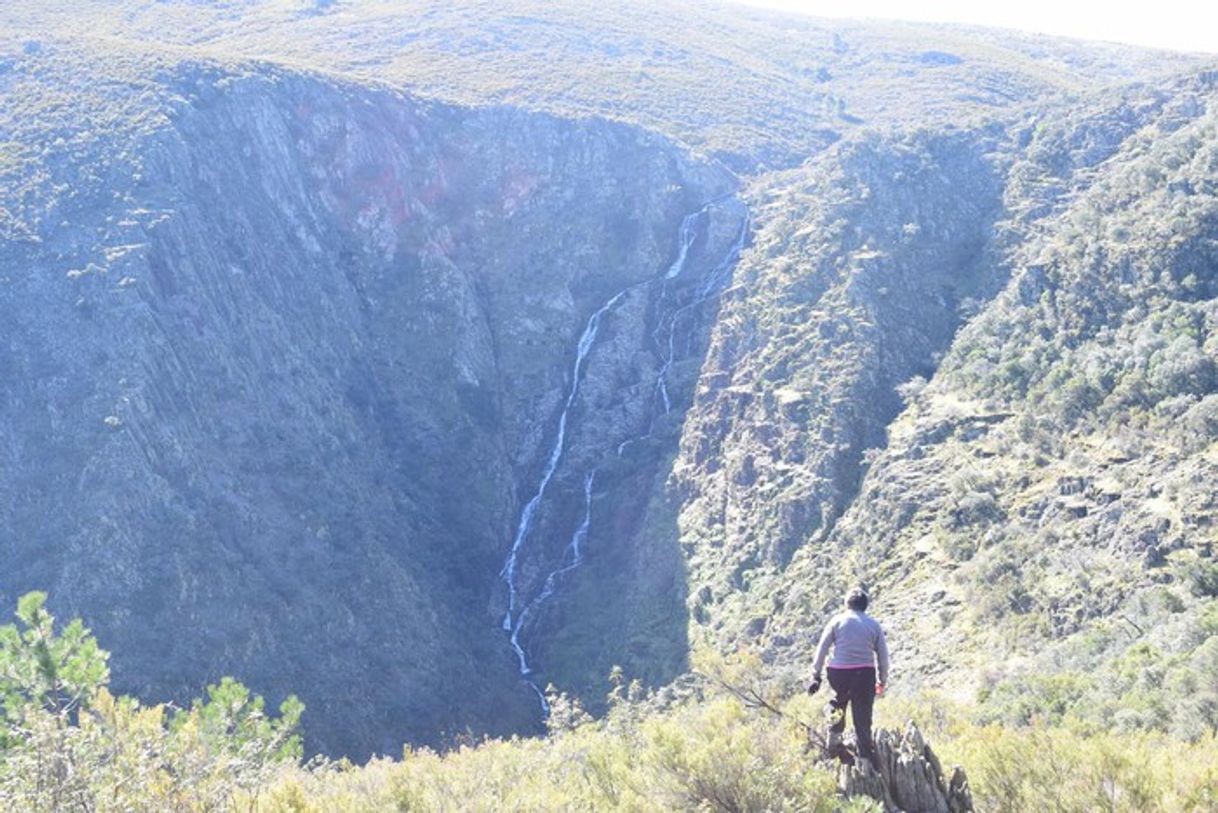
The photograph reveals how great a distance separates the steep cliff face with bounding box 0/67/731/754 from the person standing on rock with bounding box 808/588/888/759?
22300mm

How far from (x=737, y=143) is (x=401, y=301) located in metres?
30.6

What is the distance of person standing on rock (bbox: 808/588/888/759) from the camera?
11.2 m

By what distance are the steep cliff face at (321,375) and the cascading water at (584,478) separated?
2.01ft

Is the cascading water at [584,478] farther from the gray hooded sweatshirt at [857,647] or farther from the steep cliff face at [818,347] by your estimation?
the gray hooded sweatshirt at [857,647]

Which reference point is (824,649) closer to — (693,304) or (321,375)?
(321,375)

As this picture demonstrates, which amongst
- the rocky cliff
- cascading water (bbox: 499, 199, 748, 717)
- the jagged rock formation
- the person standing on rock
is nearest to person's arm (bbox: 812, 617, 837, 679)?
the person standing on rock

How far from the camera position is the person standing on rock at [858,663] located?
441 inches

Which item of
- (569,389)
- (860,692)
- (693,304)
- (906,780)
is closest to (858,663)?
(860,692)

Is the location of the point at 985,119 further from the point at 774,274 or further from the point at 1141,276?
the point at 1141,276

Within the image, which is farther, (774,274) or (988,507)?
(774,274)

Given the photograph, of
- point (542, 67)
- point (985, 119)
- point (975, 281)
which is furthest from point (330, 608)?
point (542, 67)

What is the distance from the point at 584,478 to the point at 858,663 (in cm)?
3859

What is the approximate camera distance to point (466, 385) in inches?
2076

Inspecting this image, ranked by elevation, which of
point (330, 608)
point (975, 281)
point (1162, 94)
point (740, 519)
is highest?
point (1162, 94)
